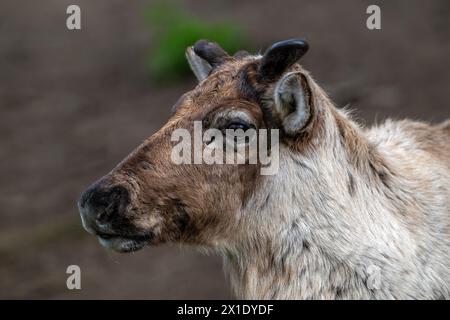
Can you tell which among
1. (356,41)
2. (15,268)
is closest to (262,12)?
(356,41)

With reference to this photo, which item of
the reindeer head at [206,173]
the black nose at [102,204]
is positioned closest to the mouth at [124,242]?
the reindeer head at [206,173]

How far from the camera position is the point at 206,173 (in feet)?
21.0

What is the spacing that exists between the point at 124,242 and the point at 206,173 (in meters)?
0.75

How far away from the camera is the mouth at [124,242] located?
632 centimetres

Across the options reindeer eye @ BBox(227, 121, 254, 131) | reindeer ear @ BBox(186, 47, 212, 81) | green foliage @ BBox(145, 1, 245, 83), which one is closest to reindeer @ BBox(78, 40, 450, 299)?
reindeer eye @ BBox(227, 121, 254, 131)

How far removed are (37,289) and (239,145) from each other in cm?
622

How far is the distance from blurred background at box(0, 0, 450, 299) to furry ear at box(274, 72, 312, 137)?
17.3ft

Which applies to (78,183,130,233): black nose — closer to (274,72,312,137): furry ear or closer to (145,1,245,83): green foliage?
(274,72,312,137): furry ear

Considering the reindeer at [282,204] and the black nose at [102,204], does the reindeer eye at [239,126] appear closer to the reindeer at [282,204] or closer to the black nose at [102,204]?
the reindeer at [282,204]

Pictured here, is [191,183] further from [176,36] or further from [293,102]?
[176,36]

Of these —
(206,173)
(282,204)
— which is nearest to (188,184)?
(206,173)

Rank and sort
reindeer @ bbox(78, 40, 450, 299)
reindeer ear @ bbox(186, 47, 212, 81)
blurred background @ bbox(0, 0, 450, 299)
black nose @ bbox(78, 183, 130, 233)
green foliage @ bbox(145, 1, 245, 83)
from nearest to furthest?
1. black nose @ bbox(78, 183, 130, 233)
2. reindeer @ bbox(78, 40, 450, 299)
3. reindeer ear @ bbox(186, 47, 212, 81)
4. blurred background @ bbox(0, 0, 450, 299)
5. green foliage @ bbox(145, 1, 245, 83)

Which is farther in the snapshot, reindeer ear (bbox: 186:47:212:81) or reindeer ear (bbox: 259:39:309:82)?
reindeer ear (bbox: 186:47:212:81)

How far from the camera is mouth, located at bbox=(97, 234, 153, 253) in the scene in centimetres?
632
